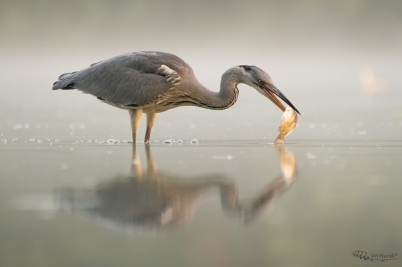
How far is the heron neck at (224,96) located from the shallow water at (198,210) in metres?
2.02

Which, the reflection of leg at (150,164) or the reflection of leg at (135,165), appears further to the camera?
the reflection of leg at (150,164)

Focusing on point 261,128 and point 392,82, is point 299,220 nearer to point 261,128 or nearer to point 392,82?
point 261,128

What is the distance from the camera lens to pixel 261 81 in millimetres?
9117

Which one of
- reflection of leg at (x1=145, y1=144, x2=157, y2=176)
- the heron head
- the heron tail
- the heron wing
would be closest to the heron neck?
the heron head

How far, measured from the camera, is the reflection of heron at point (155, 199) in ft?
14.3

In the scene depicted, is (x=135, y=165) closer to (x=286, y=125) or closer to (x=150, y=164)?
(x=150, y=164)

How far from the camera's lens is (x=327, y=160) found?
7094 mm

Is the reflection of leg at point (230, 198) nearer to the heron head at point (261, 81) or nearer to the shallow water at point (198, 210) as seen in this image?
the shallow water at point (198, 210)

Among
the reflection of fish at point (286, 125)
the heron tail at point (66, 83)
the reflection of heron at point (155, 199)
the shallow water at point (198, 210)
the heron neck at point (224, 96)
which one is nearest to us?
the shallow water at point (198, 210)

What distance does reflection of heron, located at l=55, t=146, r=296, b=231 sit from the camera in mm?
4363

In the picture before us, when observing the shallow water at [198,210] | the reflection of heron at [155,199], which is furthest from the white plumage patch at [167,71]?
the reflection of heron at [155,199]

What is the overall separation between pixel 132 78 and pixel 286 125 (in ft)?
6.61

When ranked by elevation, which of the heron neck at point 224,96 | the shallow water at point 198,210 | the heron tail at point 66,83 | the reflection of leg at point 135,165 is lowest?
the shallow water at point 198,210

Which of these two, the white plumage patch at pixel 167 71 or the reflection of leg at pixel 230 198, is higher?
the white plumage patch at pixel 167 71
